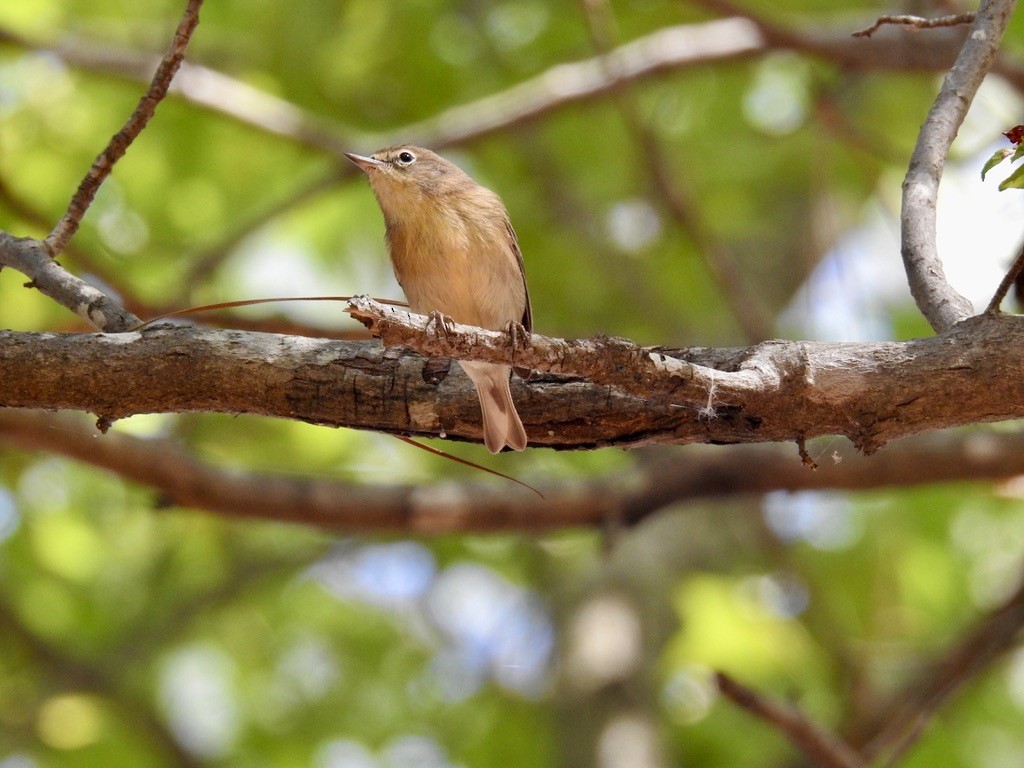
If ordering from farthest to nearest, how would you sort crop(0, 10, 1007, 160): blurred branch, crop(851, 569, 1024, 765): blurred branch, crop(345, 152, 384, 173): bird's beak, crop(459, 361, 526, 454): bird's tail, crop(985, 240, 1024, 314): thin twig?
crop(0, 10, 1007, 160): blurred branch
crop(345, 152, 384, 173): bird's beak
crop(851, 569, 1024, 765): blurred branch
crop(459, 361, 526, 454): bird's tail
crop(985, 240, 1024, 314): thin twig

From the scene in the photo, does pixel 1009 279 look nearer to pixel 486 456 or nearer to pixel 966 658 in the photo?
pixel 966 658

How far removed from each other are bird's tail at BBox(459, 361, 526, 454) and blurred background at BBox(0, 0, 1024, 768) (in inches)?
101

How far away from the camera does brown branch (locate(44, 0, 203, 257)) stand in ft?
9.02

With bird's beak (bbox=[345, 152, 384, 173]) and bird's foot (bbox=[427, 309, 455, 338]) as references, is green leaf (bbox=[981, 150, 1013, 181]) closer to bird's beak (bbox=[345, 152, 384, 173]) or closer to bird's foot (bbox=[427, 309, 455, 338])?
bird's foot (bbox=[427, 309, 455, 338])

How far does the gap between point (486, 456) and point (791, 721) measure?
128 inches

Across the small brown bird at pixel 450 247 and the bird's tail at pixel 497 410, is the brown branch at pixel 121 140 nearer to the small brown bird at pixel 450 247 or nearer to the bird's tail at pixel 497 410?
the bird's tail at pixel 497 410

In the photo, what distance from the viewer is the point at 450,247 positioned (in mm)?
4578

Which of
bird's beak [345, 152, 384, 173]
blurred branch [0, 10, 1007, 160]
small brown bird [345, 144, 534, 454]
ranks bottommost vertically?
small brown bird [345, 144, 534, 454]

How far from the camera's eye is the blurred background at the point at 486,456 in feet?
19.4

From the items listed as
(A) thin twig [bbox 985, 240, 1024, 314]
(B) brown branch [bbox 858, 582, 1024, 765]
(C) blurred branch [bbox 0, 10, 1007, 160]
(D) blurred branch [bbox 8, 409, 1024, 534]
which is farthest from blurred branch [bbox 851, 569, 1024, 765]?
(C) blurred branch [bbox 0, 10, 1007, 160]

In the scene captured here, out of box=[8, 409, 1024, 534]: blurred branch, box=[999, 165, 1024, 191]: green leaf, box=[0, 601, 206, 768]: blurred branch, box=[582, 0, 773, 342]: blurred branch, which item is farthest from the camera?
box=[0, 601, 206, 768]: blurred branch

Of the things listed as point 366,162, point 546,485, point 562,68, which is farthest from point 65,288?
point 562,68

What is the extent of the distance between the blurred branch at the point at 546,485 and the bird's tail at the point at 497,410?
1.89 m

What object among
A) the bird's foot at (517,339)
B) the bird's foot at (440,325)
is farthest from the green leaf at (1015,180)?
the bird's foot at (440,325)
